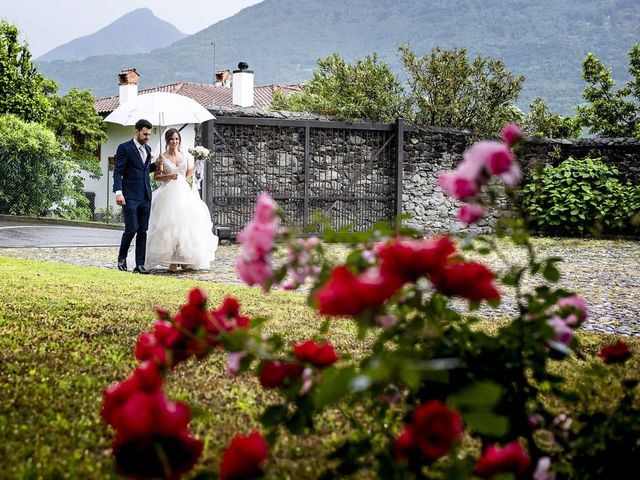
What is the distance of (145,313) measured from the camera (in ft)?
17.4

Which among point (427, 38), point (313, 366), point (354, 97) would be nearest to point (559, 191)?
point (354, 97)

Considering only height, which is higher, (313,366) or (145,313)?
(313,366)

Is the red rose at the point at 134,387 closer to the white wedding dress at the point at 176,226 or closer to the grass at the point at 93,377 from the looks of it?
the grass at the point at 93,377

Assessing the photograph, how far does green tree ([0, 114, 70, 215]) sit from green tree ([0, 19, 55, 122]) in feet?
12.7

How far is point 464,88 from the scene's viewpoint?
18562 millimetres

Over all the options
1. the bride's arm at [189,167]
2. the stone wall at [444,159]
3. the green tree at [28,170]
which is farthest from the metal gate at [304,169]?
the green tree at [28,170]

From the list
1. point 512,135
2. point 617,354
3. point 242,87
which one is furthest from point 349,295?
point 242,87

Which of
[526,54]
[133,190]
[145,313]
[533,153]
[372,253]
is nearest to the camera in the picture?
[372,253]

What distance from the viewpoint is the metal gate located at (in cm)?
1384

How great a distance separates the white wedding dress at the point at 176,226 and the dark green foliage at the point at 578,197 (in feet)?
27.1

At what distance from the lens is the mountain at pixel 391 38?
298ft

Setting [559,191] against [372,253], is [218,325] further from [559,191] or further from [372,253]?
[559,191]

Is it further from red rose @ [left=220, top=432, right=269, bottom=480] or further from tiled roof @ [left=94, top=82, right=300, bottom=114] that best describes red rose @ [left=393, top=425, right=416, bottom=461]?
tiled roof @ [left=94, top=82, right=300, bottom=114]

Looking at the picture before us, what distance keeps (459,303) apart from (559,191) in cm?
1018
